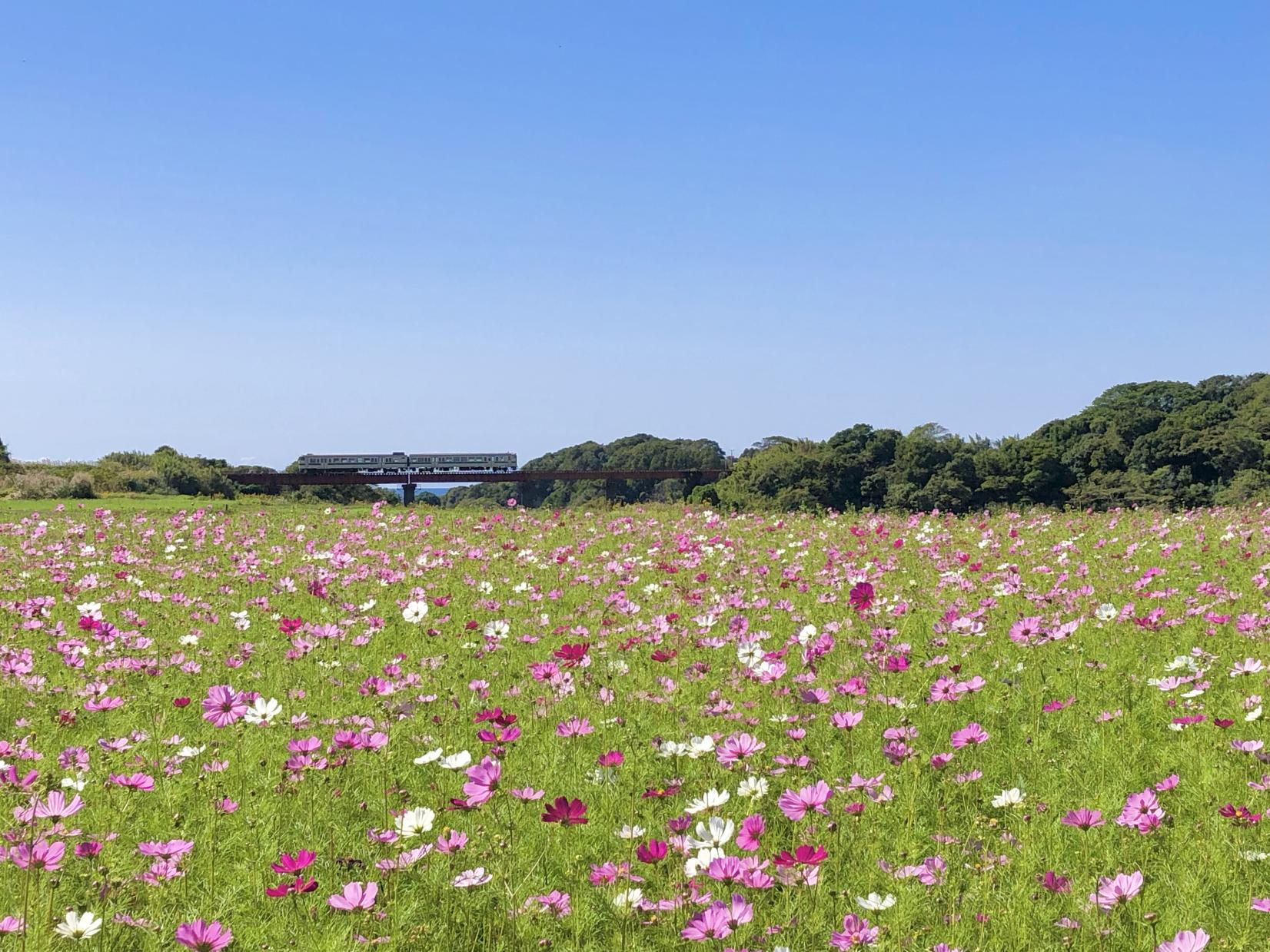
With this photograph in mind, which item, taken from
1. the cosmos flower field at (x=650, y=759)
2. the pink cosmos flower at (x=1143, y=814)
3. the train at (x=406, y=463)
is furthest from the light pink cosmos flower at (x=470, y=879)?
the train at (x=406, y=463)

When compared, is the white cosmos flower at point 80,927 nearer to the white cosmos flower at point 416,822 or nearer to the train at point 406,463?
the white cosmos flower at point 416,822

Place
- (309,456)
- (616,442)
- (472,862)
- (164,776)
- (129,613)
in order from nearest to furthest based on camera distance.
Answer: (472,862)
(164,776)
(129,613)
(309,456)
(616,442)

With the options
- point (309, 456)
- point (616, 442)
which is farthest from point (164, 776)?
point (616, 442)

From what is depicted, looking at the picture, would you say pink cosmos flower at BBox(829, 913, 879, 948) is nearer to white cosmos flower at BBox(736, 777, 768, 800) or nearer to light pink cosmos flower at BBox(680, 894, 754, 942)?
light pink cosmos flower at BBox(680, 894, 754, 942)

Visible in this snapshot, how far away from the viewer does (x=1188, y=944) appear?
1.82 m

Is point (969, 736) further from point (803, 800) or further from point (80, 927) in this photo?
point (80, 927)

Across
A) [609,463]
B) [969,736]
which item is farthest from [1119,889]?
[609,463]

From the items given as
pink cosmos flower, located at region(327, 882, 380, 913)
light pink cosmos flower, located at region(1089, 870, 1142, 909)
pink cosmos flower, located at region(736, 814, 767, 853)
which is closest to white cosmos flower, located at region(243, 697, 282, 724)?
pink cosmos flower, located at region(327, 882, 380, 913)

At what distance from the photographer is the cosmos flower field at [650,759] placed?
2508 mm

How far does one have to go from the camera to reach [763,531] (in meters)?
11.5

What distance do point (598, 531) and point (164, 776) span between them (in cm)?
785

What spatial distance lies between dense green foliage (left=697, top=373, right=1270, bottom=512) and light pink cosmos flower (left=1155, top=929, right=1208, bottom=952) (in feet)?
108

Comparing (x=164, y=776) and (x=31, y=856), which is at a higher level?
(x=31, y=856)

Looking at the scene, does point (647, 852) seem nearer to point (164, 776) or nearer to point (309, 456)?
point (164, 776)
